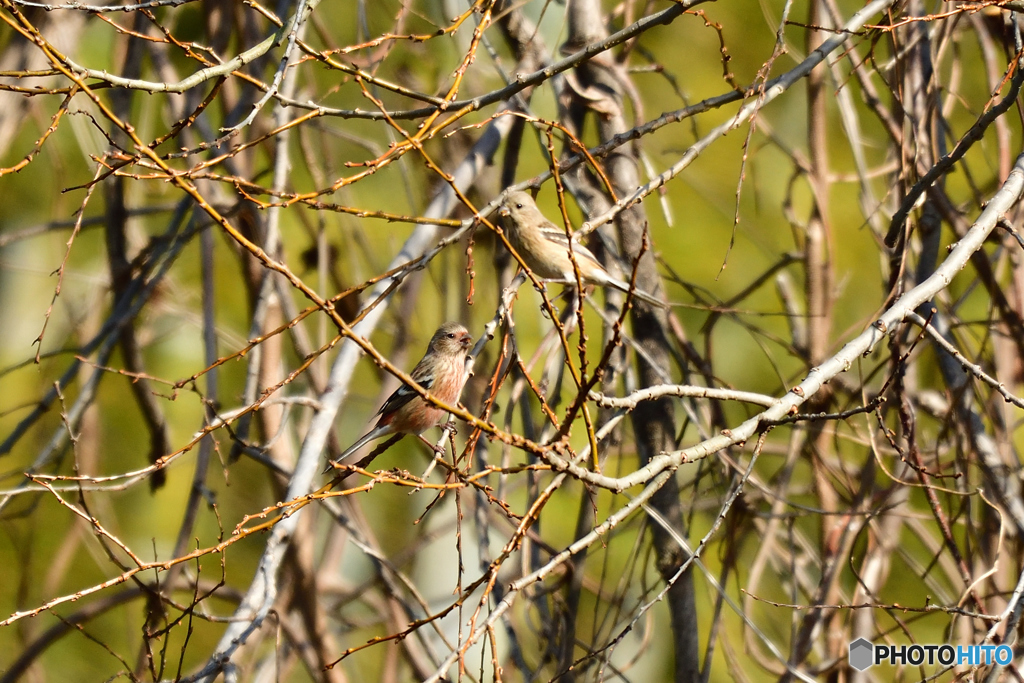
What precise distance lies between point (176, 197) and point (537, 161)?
184 inches

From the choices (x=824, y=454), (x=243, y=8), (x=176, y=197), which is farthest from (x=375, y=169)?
(x=176, y=197)

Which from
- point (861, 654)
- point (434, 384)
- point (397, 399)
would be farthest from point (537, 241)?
point (861, 654)

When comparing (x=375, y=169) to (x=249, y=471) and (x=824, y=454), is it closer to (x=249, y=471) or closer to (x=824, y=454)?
(x=824, y=454)

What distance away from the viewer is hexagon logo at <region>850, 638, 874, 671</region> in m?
4.42

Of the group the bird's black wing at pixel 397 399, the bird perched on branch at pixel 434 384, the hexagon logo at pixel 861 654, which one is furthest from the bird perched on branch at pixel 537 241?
the hexagon logo at pixel 861 654

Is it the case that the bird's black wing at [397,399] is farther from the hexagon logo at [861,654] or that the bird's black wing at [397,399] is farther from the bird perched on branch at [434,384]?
the hexagon logo at [861,654]

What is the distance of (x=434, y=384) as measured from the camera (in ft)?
17.6

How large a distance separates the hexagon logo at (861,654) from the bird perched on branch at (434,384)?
242 centimetres

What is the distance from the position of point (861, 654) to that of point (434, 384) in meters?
2.69

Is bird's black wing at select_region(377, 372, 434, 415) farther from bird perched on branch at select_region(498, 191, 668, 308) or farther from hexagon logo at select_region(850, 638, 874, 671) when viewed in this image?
hexagon logo at select_region(850, 638, 874, 671)

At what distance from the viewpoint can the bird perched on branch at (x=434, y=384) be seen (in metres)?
5.12

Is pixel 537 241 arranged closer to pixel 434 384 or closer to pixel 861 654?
pixel 434 384

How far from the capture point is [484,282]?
5992 mm

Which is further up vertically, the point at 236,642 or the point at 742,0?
the point at 742,0
